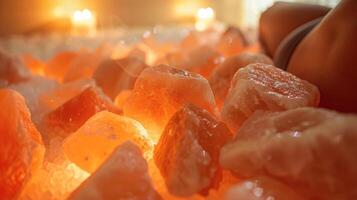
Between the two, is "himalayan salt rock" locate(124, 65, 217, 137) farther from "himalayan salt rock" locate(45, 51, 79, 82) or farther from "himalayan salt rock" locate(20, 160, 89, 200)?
"himalayan salt rock" locate(45, 51, 79, 82)

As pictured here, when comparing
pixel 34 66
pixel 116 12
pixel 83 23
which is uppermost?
pixel 34 66

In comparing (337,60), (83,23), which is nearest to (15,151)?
(337,60)

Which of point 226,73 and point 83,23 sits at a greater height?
point 226,73

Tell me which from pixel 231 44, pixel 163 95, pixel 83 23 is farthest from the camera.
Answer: pixel 83 23

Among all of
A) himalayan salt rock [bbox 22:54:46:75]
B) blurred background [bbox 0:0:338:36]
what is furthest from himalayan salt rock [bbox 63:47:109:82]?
blurred background [bbox 0:0:338:36]

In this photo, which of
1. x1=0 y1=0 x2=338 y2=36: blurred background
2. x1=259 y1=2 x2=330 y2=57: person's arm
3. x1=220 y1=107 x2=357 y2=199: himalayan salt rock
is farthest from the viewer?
x1=0 y1=0 x2=338 y2=36: blurred background

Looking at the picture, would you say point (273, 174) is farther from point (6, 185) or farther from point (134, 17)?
point (134, 17)

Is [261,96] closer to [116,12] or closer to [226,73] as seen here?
[226,73]
